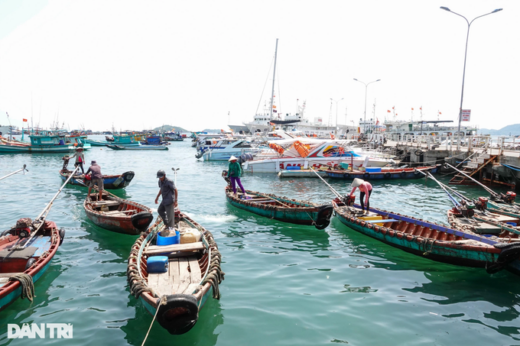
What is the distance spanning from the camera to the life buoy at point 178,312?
5293mm

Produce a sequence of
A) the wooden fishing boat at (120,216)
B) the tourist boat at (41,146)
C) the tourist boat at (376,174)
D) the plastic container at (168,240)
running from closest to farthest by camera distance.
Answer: the plastic container at (168,240) < the wooden fishing boat at (120,216) < the tourist boat at (376,174) < the tourist boat at (41,146)

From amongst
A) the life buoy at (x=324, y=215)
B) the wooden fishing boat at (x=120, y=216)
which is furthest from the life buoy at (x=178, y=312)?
the life buoy at (x=324, y=215)

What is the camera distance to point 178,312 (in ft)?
17.6

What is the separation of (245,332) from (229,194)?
36.0 ft

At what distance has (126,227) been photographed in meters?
11.4

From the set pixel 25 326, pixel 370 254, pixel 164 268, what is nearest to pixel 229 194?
pixel 370 254

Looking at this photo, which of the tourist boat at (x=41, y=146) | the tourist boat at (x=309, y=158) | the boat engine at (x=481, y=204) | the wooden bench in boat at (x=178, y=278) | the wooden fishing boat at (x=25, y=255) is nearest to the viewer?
the wooden bench in boat at (x=178, y=278)

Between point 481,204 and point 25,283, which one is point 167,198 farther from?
point 481,204

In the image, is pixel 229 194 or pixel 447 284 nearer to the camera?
pixel 447 284

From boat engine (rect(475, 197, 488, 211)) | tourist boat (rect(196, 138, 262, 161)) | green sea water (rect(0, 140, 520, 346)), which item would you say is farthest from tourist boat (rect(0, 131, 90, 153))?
boat engine (rect(475, 197, 488, 211))

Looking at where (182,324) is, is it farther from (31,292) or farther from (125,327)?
(31,292)

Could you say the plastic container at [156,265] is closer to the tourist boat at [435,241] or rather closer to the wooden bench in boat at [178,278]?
the wooden bench in boat at [178,278]
